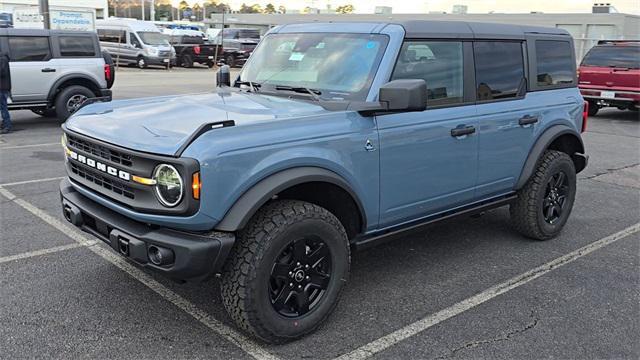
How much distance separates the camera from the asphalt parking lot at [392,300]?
3.31 metres

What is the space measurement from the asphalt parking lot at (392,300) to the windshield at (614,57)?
32.5ft

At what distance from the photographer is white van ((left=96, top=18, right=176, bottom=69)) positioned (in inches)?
1100

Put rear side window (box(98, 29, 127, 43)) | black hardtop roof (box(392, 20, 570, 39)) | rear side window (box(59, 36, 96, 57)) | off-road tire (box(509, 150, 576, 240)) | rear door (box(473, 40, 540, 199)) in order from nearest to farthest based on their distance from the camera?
black hardtop roof (box(392, 20, 570, 39))
rear door (box(473, 40, 540, 199))
off-road tire (box(509, 150, 576, 240))
rear side window (box(59, 36, 96, 57))
rear side window (box(98, 29, 127, 43))

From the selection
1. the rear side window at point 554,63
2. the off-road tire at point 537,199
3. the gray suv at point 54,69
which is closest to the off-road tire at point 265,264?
the off-road tire at point 537,199

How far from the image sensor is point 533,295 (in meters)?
4.09

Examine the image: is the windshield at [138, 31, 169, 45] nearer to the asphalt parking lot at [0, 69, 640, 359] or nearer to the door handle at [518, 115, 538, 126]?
the asphalt parking lot at [0, 69, 640, 359]

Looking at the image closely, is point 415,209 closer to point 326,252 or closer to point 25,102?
point 326,252

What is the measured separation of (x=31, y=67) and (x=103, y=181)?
29.5 ft

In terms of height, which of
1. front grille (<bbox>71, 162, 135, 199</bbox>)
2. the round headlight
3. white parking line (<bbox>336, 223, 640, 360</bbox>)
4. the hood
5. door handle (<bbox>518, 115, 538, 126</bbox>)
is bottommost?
white parking line (<bbox>336, 223, 640, 360</bbox>)

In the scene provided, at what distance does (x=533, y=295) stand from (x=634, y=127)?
11283mm

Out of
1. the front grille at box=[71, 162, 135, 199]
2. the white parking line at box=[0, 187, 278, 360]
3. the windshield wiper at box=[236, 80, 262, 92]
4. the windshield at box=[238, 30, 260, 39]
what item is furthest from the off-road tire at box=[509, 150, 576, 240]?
the windshield at box=[238, 30, 260, 39]

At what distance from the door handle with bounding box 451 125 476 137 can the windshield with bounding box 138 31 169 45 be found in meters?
26.4

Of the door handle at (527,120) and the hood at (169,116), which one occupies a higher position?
the hood at (169,116)

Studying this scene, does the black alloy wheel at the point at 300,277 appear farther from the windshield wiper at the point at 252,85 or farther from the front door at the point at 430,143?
the windshield wiper at the point at 252,85
